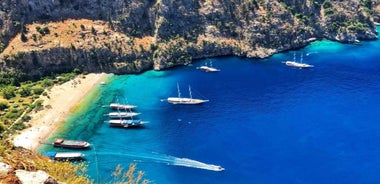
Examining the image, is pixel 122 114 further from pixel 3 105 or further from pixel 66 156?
pixel 3 105

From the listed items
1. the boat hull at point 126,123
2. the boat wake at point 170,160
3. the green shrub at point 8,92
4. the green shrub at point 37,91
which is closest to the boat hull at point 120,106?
the boat hull at point 126,123

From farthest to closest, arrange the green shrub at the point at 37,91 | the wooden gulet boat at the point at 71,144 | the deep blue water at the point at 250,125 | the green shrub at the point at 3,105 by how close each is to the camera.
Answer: the green shrub at the point at 37,91
the green shrub at the point at 3,105
the wooden gulet boat at the point at 71,144
the deep blue water at the point at 250,125

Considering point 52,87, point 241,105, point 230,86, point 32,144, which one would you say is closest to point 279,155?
point 241,105

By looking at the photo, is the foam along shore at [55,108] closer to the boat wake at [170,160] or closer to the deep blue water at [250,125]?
the deep blue water at [250,125]

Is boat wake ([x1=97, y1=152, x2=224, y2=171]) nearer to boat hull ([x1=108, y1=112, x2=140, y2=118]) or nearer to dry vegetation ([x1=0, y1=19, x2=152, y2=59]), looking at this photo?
boat hull ([x1=108, y1=112, x2=140, y2=118])

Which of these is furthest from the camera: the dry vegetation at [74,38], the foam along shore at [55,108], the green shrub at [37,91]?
the dry vegetation at [74,38]
